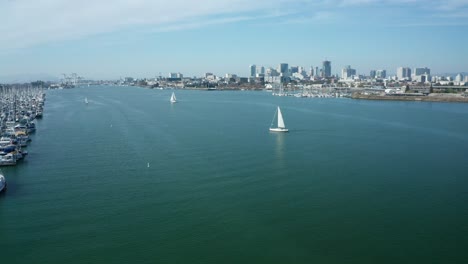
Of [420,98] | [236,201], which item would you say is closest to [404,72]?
[420,98]

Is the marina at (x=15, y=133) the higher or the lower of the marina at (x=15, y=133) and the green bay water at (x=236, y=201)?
the higher

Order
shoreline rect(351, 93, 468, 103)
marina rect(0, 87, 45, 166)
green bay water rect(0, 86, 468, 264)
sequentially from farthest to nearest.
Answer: shoreline rect(351, 93, 468, 103)
marina rect(0, 87, 45, 166)
green bay water rect(0, 86, 468, 264)

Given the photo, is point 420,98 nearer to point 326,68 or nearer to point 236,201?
point 236,201

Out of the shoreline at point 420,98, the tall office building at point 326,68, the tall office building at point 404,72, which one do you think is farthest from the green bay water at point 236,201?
the tall office building at point 326,68

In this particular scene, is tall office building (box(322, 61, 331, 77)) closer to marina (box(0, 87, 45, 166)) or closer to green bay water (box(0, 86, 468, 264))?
marina (box(0, 87, 45, 166))

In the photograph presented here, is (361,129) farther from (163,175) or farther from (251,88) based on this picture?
(251,88)

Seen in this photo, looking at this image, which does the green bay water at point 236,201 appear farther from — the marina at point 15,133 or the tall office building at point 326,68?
the tall office building at point 326,68

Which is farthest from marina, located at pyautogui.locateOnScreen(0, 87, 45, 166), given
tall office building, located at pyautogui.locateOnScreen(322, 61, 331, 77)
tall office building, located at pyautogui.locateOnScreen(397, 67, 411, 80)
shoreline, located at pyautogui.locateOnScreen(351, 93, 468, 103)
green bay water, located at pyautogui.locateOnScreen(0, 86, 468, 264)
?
tall office building, located at pyautogui.locateOnScreen(322, 61, 331, 77)

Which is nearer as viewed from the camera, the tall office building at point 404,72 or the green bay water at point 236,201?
the green bay water at point 236,201
